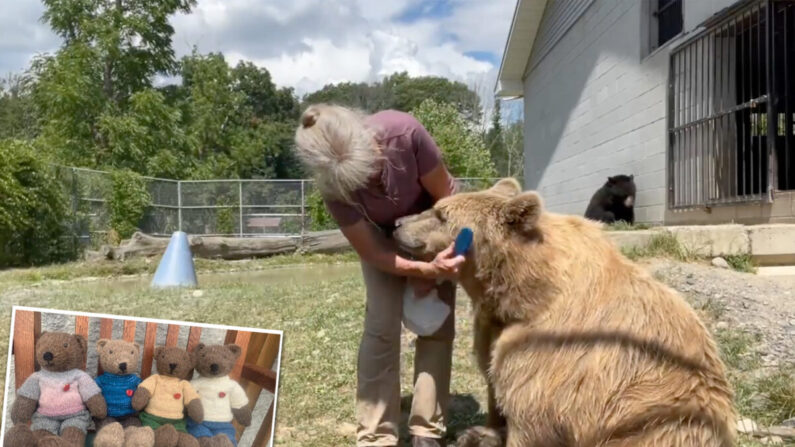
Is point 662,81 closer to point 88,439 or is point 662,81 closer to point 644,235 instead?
point 644,235

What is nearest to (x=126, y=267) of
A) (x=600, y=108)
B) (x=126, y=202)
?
Result: (x=126, y=202)

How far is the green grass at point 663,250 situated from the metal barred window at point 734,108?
45.6 inches

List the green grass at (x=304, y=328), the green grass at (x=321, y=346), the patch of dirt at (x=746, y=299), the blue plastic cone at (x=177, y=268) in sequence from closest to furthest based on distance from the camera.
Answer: the green grass at (x=321, y=346), the green grass at (x=304, y=328), the patch of dirt at (x=746, y=299), the blue plastic cone at (x=177, y=268)

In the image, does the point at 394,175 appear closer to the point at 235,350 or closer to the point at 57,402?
the point at 235,350

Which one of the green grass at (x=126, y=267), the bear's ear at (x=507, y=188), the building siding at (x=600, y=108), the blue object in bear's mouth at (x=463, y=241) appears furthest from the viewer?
the green grass at (x=126, y=267)

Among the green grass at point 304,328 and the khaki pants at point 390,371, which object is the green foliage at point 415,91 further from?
the khaki pants at point 390,371

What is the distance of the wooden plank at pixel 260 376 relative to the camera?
10.1 ft

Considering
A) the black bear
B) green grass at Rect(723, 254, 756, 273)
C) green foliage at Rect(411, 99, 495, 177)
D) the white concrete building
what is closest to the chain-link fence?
green foliage at Rect(411, 99, 495, 177)

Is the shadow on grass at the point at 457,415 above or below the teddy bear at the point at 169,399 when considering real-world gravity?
below

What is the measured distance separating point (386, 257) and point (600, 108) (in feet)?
38.1

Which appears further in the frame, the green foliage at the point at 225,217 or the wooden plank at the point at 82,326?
the green foliage at the point at 225,217

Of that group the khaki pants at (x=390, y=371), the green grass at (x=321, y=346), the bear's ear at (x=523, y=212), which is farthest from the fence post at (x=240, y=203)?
the bear's ear at (x=523, y=212)

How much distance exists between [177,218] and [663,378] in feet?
72.0

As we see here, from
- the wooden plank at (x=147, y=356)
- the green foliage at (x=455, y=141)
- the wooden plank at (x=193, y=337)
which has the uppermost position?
the green foliage at (x=455, y=141)
